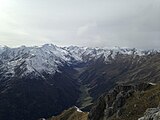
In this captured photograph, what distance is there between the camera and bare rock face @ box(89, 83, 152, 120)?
290 feet

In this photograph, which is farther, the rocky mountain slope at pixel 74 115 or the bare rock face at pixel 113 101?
the rocky mountain slope at pixel 74 115

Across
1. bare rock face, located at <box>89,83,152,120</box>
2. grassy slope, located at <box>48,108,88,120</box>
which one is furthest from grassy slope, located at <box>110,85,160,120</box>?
grassy slope, located at <box>48,108,88,120</box>

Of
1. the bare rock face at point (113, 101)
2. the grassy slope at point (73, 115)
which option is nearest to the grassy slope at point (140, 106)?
the bare rock face at point (113, 101)

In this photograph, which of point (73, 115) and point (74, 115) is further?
point (73, 115)

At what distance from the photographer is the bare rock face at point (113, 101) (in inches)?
3479


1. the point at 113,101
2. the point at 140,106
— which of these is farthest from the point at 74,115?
the point at 140,106

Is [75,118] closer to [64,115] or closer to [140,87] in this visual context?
[64,115]

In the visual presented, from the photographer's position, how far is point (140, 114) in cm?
6775

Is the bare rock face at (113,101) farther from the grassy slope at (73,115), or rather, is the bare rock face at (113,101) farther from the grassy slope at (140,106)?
the grassy slope at (73,115)

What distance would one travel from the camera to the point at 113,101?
94.9 m

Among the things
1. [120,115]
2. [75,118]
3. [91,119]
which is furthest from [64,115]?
[120,115]

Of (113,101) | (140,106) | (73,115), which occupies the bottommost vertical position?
(73,115)

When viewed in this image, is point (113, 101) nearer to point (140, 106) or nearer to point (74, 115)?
point (140, 106)

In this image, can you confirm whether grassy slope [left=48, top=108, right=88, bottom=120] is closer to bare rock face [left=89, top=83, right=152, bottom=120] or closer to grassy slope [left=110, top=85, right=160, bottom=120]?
bare rock face [left=89, top=83, right=152, bottom=120]
